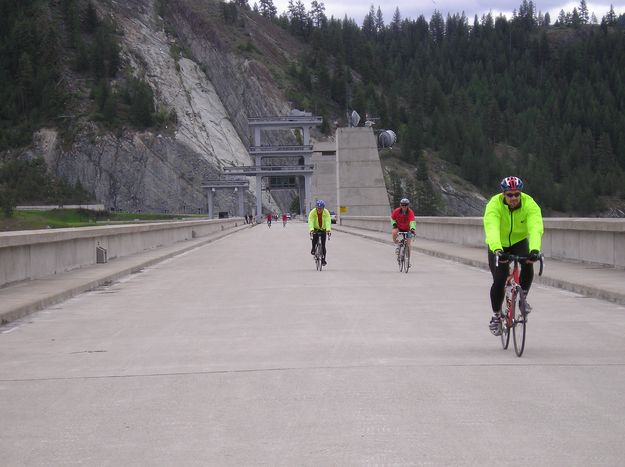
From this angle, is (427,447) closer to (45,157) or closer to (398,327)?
(398,327)

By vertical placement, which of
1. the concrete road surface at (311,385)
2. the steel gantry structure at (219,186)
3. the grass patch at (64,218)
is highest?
the steel gantry structure at (219,186)

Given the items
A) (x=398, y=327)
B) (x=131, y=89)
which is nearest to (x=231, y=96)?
(x=131, y=89)

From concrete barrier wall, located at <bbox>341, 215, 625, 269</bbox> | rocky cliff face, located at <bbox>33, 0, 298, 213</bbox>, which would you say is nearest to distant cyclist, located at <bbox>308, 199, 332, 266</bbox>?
concrete barrier wall, located at <bbox>341, 215, 625, 269</bbox>

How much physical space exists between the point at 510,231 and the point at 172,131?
13766cm

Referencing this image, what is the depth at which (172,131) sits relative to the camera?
14550cm

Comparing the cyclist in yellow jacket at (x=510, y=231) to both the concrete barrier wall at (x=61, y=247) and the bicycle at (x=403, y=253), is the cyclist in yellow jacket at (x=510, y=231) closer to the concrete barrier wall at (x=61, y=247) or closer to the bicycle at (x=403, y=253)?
the concrete barrier wall at (x=61, y=247)

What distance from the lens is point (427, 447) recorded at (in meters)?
6.15

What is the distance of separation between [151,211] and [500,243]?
131 m

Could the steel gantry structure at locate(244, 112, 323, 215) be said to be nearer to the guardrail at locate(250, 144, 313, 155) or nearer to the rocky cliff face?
the guardrail at locate(250, 144, 313, 155)

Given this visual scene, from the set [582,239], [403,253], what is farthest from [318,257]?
[582,239]

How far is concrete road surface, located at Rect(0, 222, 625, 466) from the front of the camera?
6.19 meters

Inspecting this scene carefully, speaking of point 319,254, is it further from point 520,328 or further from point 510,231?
point 520,328

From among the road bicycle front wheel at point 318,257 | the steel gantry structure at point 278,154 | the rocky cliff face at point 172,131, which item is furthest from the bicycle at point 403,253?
the rocky cliff face at point 172,131

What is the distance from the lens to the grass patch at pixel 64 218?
3780 inches
